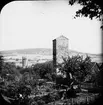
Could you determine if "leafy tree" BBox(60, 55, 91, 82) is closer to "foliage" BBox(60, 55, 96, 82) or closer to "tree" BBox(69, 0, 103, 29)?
"foliage" BBox(60, 55, 96, 82)

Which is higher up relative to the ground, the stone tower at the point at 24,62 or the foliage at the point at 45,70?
the stone tower at the point at 24,62

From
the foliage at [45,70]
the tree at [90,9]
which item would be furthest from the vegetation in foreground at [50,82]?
the tree at [90,9]

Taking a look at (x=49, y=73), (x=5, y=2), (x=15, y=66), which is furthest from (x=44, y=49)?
(x=5, y=2)

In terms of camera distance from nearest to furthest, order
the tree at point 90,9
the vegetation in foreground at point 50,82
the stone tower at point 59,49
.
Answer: the tree at point 90,9 → the vegetation in foreground at point 50,82 → the stone tower at point 59,49

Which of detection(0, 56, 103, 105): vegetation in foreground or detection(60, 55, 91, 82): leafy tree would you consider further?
detection(60, 55, 91, 82): leafy tree

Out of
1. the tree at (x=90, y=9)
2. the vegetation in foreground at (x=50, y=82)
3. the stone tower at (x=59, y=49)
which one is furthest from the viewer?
the stone tower at (x=59, y=49)

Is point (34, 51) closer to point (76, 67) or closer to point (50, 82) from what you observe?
point (50, 82)

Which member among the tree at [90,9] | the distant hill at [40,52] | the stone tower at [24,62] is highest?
the tree at [90,9]

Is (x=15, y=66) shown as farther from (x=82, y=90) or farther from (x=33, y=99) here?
(x=82, y=90)

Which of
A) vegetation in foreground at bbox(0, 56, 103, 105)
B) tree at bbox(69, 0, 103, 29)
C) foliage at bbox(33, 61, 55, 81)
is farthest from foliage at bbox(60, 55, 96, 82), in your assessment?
tree at bbox(69, 0, 103, 29)

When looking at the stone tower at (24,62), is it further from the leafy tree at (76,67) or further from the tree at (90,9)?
the tree at (90,9)
